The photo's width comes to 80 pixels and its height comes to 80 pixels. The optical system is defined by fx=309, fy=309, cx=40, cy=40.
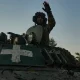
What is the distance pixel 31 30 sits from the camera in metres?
10.6

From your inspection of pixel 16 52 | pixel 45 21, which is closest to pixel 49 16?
pixel 45 21

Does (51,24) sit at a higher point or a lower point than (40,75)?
higher

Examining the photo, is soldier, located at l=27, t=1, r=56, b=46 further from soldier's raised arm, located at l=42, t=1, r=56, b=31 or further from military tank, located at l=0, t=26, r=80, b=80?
military tank, located at l=0, t=26, r=80, b=80

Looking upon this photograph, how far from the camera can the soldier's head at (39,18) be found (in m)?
11.1

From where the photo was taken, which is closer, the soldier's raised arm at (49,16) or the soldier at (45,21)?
the soldier at (45,21)

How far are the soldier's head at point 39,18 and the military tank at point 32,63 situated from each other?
192 centimetres

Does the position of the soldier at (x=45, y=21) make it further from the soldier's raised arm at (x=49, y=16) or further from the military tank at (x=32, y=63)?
the military tank at (x=32, y=63)

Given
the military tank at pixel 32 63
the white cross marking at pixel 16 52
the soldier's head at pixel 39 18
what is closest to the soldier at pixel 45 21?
the soldier's head at pixel 39 18

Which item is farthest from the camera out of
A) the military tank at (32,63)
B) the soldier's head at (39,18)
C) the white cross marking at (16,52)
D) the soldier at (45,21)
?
the soldier's head at (39,18)

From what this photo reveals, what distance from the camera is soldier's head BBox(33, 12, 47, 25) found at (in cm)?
1111

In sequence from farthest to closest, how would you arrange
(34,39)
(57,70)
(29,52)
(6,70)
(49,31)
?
(49,31) < (34,39) < (29,52) < (57,70) < (6,70)

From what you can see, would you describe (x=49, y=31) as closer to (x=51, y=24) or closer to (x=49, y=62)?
(x=51, y=24)

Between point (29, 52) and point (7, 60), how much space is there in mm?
753

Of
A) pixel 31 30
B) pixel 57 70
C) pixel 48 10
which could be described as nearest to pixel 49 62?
pixel 57 70
